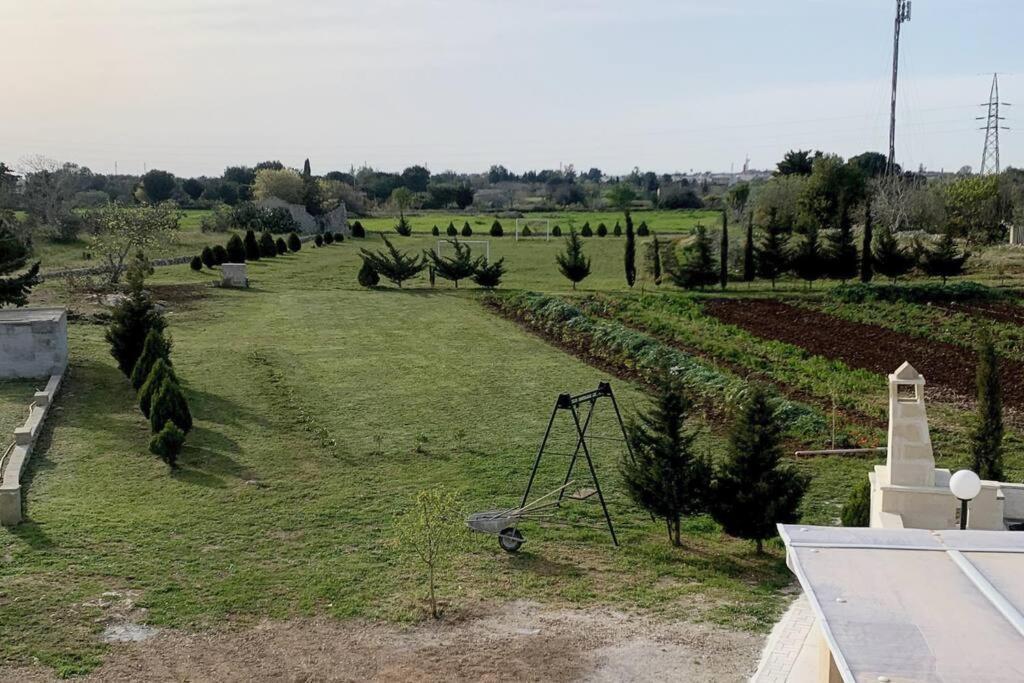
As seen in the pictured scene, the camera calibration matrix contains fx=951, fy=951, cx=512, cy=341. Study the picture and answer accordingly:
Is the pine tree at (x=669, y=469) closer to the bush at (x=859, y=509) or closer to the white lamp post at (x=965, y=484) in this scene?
the bush at (x=859, y=509)

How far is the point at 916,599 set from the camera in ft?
18.9

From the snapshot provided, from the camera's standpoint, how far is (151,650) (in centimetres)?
838

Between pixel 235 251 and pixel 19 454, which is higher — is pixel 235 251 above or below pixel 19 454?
above

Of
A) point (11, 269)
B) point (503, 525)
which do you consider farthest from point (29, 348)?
point (503, 525)

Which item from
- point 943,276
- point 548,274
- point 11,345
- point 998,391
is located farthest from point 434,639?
point 548,274

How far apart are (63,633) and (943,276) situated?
26.2 meters

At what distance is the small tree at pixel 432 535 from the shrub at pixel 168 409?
5.46 m

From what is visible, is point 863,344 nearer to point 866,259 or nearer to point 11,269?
point 866,259

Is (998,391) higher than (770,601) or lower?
higher

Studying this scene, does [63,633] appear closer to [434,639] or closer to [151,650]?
[151,650]

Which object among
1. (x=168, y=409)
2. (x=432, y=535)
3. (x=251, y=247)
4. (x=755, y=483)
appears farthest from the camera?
(x=251, y=247)

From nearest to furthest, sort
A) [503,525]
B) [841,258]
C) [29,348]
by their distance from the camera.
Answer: [503,525] < [29,348] < [841,258]

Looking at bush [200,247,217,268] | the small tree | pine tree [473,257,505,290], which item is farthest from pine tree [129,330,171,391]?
bush [200,247,217,268]

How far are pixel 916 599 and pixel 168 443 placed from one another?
10561 millimetres
